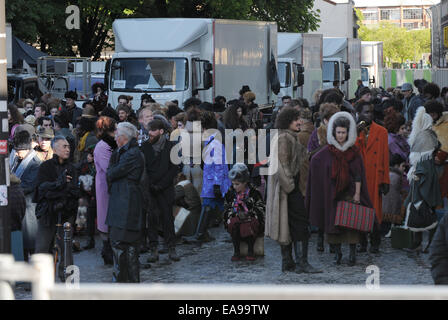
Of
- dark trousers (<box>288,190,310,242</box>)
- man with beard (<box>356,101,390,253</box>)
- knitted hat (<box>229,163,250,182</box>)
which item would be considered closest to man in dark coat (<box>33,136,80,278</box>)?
knitted hat (<box>229,163,250,182</box>)

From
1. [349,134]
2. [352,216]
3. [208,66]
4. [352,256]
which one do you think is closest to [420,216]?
[352,256]

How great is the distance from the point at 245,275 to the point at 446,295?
650 centimetres

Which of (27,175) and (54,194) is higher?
(27,175)

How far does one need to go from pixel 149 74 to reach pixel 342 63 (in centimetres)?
1770

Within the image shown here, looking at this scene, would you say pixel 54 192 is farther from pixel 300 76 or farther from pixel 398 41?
pixel 398 41

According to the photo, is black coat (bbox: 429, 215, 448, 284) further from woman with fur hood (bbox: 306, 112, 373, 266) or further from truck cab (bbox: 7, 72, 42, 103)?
truck cab (bbox: 7, 72, 42, 103)

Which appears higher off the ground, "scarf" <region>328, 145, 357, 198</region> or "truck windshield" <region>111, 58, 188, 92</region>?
"truck windshield" <region>111, 58, 188, 92</region>

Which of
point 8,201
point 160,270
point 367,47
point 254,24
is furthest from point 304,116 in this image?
point 367,47

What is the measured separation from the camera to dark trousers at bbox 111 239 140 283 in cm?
916

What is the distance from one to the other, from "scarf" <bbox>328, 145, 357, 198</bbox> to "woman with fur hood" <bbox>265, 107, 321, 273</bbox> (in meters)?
0.38

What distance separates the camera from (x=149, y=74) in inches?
822

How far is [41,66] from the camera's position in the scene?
34.0m

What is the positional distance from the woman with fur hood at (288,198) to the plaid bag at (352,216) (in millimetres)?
375
